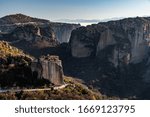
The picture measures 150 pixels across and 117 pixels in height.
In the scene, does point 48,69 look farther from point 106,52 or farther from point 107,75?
point 106,52

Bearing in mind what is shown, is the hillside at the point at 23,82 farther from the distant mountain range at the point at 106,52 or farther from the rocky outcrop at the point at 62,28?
the rocky outcrop at the point at 62,28

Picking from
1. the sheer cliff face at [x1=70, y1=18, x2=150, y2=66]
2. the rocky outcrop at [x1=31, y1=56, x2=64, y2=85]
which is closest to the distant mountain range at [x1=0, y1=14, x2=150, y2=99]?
the sheer cliff face at [x1=70, y1=18, x2=150, y2=66]

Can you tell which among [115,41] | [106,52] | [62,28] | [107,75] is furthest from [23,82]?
[62,28]

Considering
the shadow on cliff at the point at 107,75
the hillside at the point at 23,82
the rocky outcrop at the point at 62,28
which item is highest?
the hillside at the point at 23,82

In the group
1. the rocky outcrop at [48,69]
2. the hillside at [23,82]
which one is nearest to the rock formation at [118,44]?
the rocky outcrop at [48,69]

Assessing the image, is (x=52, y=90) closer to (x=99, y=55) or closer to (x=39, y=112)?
(x=39, y=112)

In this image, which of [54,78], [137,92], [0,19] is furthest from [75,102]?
[0,19]
